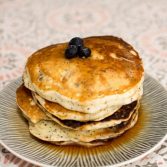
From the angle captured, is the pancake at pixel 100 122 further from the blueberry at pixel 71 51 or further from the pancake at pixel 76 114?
the blueberry at pixel 71 51

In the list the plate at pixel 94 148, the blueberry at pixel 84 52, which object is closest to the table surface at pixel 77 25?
the plate at pixel 94 148

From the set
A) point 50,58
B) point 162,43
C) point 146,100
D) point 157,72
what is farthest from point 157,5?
point 50,58

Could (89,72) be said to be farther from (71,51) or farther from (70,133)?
(70,133)

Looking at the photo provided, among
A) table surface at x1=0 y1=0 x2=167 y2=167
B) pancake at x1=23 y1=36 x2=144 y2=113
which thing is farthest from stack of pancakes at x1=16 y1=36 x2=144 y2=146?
table surface at x1=0 y1=0 x2=167 y2=167

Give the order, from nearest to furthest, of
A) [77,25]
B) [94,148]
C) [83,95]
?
1. [83,95]
2. [94,148]
3. [77,25]

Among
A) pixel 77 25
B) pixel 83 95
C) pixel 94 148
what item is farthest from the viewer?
pixel 77 25

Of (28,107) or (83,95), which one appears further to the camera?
(28,107)

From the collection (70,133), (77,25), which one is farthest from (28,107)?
(77,25)
